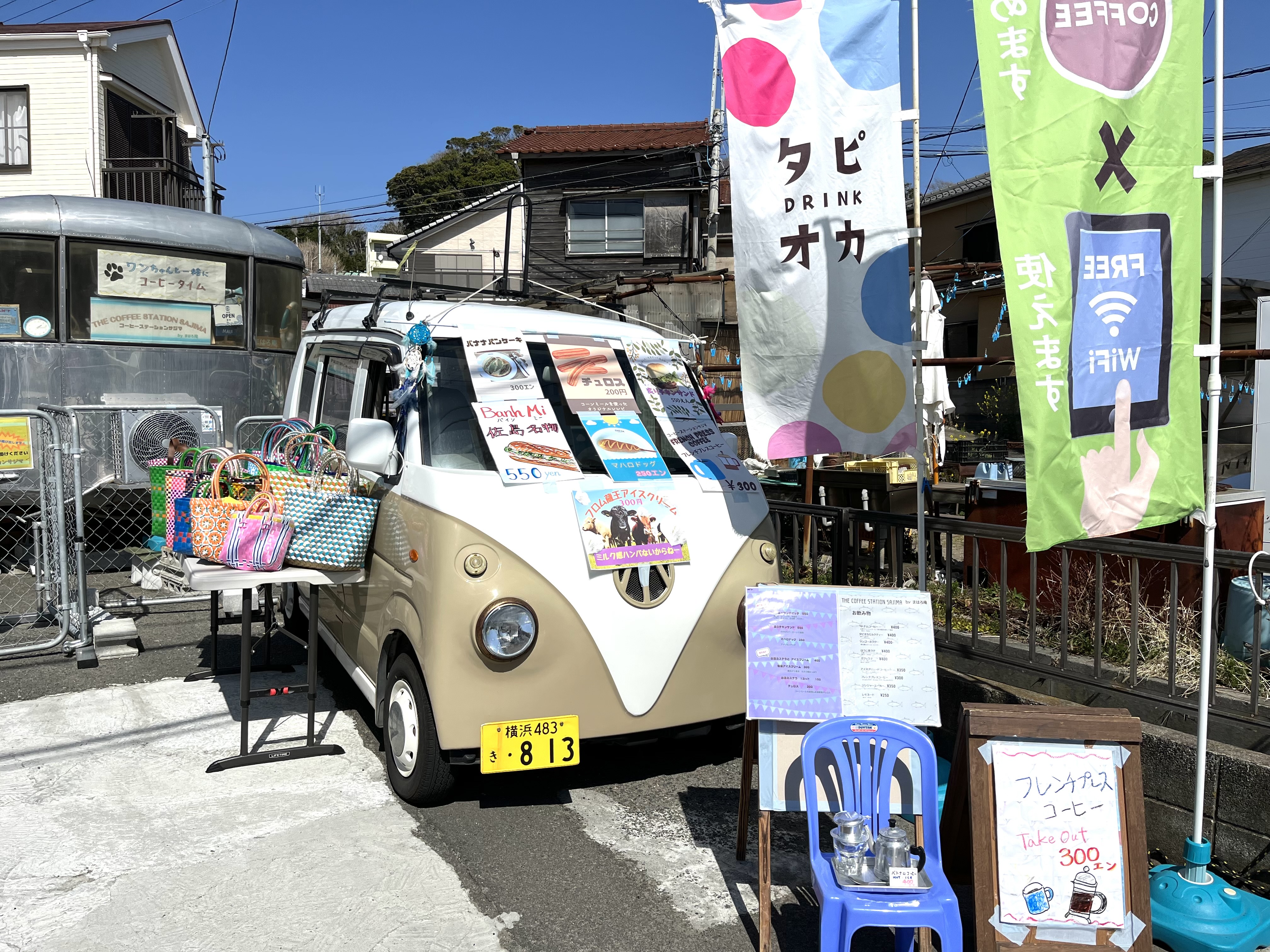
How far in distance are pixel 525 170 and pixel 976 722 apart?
26.7 m

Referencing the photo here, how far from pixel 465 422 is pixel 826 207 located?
1897 millimetres

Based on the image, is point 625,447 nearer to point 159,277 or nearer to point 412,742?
point 412,742

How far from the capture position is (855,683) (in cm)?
348

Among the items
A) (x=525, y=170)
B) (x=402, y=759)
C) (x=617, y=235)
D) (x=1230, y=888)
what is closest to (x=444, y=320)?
(x=402, y=759)

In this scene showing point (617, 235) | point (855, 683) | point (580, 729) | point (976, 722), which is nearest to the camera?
point (976, 722)

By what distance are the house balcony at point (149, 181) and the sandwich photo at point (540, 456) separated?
16486 mm

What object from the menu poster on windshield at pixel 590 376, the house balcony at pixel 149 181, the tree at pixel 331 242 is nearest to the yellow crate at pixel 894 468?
the menu poster on windshield at pixel 590 376

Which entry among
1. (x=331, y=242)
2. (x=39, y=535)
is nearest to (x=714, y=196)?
(x=39, y=535)

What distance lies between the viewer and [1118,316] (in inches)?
135

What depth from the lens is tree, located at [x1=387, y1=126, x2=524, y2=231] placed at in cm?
4181

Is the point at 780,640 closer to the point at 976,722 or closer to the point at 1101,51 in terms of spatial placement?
the point at 976,722

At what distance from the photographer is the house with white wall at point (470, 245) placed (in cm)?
2872

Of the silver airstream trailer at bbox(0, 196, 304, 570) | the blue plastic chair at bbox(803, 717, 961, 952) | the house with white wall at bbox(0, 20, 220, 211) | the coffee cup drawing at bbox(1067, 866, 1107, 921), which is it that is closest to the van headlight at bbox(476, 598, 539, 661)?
the blue plastic chair at bbox(803, 717, 961, 952)

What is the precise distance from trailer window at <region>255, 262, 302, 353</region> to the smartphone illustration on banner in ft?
30.9
